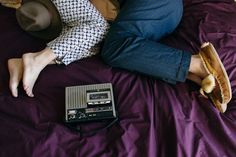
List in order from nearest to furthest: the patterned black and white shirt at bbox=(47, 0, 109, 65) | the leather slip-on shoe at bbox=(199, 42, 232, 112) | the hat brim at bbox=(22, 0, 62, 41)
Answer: the leather slip-on shoe at bbox=(199, 42, 232, 112) → the patterned black and white shirt at bbox=(47, 0, 109, 65) → the hat brim at bbox=(22, 0, 62, 41)

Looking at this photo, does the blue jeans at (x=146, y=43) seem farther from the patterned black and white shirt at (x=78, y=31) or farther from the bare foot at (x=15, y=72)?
the bare foot at (x=15, y=72)

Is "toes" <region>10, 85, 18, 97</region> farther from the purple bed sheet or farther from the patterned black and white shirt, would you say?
the patterned black and white shirt

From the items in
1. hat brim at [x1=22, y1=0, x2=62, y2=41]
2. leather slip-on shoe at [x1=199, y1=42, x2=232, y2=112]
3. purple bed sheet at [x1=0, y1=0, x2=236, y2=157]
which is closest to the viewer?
purple bed sheet at [x1=0, y1=0, x2=236, y2=157]

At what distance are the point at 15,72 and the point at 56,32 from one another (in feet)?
0.88

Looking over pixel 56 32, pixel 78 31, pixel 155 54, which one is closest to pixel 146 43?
pixel 155 54

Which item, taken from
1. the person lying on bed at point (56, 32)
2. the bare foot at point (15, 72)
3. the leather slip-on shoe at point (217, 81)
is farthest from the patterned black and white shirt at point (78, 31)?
the leather slip-on shoe at point (217, 81)

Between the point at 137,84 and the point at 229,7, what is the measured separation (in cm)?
60

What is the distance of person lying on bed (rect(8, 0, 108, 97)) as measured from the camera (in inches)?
42.4

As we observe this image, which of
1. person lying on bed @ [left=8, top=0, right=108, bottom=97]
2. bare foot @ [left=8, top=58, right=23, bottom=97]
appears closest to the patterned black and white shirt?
person lying on bed @ [left=8, top=0, right=108, bottom=97]

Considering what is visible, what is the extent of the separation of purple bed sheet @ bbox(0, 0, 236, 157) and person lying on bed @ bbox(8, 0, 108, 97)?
0.03m

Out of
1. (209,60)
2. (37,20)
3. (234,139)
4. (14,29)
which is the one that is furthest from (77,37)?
(234,139)

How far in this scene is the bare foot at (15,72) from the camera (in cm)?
104

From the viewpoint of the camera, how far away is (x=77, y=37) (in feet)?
3.73

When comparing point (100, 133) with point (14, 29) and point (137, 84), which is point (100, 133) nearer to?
point (137, 84)
